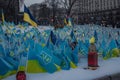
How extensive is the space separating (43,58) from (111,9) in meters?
102

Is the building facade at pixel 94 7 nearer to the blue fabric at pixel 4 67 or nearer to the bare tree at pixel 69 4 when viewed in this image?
the bare tree at pixel 69 4

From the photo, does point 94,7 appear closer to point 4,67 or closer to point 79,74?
point 79,74

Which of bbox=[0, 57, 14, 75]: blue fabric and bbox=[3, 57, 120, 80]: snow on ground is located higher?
bbox=[0, 57, 14, 75]: blue fabric

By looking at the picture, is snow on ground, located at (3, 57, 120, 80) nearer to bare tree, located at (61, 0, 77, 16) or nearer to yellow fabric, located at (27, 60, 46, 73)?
yellow fabric, located at (27, 60, 46, 73)

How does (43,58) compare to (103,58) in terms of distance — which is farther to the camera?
(103,58)

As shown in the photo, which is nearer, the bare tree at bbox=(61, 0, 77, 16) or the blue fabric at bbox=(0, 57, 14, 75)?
the blue fabric at bbox=(0, 57, 14, 75)

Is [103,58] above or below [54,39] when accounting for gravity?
below

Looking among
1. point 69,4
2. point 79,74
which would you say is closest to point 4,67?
point 79,74

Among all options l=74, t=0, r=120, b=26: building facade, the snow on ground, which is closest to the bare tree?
l=74, t=0, r=120, b=26: building facade

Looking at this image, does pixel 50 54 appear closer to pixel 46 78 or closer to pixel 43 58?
pixel 43 58

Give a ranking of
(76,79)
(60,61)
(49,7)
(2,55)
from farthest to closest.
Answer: (49,7)
(60,61)
(2,55)
(76,79)

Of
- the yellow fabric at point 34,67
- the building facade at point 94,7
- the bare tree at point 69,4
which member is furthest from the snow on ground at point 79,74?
the building facade at point 94,7

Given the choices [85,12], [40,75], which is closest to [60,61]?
[40,75]

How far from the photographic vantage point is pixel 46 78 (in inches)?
321
